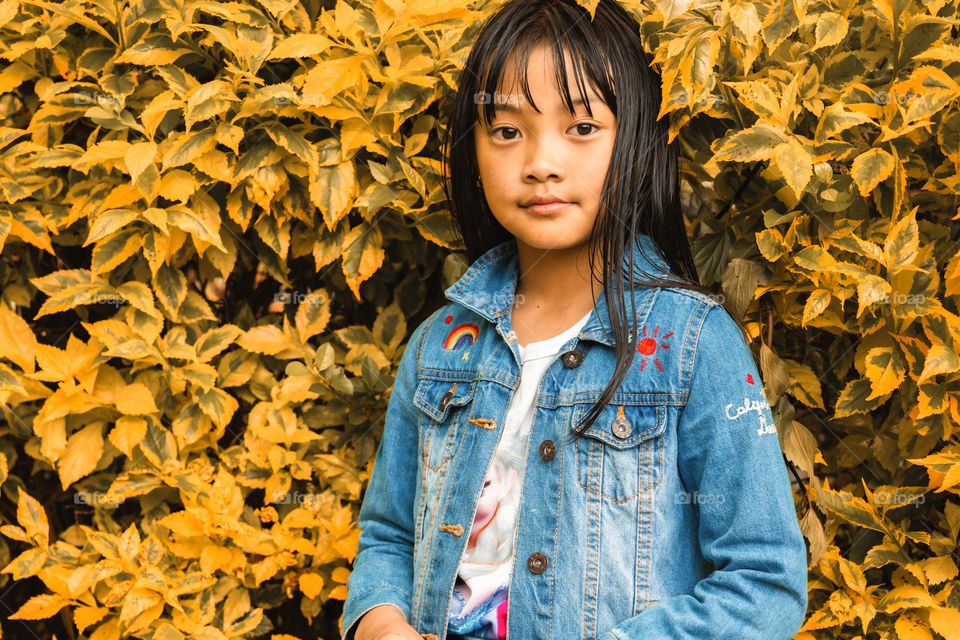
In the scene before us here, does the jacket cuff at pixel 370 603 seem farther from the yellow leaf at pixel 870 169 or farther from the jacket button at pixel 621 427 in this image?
the yellow leaf at pixel 870 169

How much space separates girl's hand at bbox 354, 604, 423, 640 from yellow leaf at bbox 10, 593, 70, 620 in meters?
0.76

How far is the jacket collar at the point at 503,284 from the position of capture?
153 centimetres

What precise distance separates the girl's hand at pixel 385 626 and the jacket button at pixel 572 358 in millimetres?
490

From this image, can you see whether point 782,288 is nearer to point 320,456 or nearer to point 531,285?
point 531,285

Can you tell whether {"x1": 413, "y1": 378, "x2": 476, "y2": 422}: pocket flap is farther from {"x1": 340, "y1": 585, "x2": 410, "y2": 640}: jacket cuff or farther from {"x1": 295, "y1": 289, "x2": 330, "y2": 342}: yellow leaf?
{"x1": 295, "y1": 289, "x2": 330, "y2": 342}: yellow leaf

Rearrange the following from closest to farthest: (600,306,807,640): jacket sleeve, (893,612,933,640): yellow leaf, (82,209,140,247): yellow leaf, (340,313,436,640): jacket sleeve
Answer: (600,306,807,640): jacket sleeve → (893,612,933,640): yellow leaf → (340,313,436,640): jacket sleeve → (82,209,140,247): yellow leaf

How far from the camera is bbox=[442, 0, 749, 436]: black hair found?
1510 mm

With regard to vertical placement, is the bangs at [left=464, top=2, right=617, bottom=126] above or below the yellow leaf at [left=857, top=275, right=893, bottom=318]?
above

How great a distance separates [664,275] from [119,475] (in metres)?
1.23

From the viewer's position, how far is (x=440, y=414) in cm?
165

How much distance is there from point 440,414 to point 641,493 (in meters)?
0.38

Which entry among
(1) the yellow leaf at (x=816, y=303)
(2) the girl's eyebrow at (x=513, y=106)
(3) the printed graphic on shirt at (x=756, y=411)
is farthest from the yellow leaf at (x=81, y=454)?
(1) the yellow leaf at (x=816, y=303)

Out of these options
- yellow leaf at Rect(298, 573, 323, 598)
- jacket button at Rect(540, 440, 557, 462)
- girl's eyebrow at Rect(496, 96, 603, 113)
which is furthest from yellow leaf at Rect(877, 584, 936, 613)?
yellow leaf at Rect(298, 573, 323, 598)

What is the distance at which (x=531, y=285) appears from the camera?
5.59 feet
